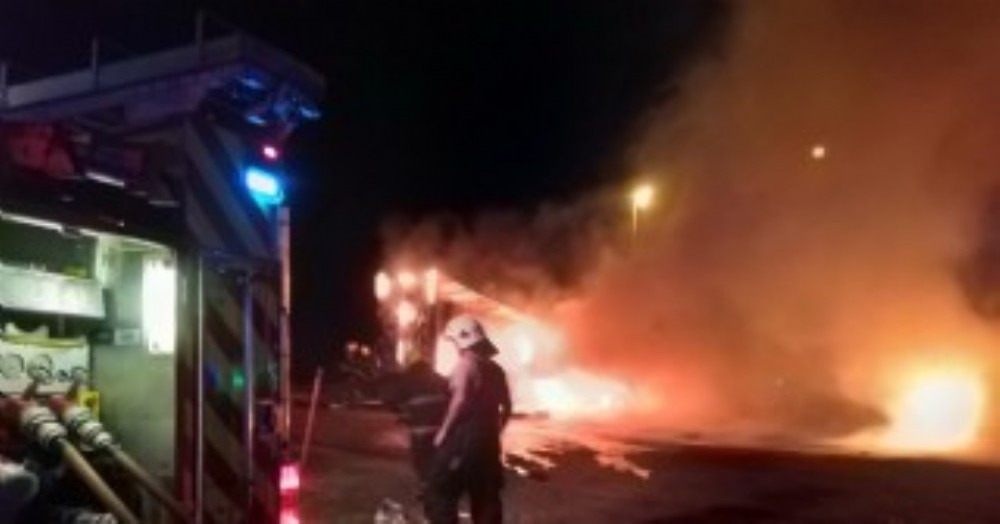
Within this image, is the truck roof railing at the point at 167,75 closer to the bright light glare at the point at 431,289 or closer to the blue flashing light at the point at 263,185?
the blue flashing light at the point at 263,185

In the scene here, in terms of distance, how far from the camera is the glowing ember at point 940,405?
2481 cm

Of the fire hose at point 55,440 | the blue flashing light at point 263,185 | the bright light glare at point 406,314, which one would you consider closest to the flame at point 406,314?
the bright light glare at point 406,314

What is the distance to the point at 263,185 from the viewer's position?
183 inches

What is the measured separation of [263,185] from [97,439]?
1.14 m

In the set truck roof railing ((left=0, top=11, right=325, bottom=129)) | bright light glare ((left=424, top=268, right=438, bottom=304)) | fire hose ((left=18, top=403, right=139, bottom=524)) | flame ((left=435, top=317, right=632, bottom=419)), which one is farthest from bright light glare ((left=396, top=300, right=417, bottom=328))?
fire hose ((left=18, top=403, right=139, bottom=524))

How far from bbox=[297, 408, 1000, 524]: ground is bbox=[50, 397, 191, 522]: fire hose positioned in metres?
6.00

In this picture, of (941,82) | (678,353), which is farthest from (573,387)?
(941,82)

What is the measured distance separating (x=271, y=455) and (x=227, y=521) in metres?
0.31

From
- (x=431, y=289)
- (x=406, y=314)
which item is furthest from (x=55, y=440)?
(x=431, y=289)

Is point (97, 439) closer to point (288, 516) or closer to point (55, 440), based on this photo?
point (55, 440)

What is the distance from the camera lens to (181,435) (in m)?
4.29

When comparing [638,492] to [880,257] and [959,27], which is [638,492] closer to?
[959,27]

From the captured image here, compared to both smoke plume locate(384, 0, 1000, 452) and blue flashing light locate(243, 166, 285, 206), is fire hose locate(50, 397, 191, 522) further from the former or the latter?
smoke plume locate(384, 0, 1000, 452)

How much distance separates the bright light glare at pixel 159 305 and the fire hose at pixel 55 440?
464mm
